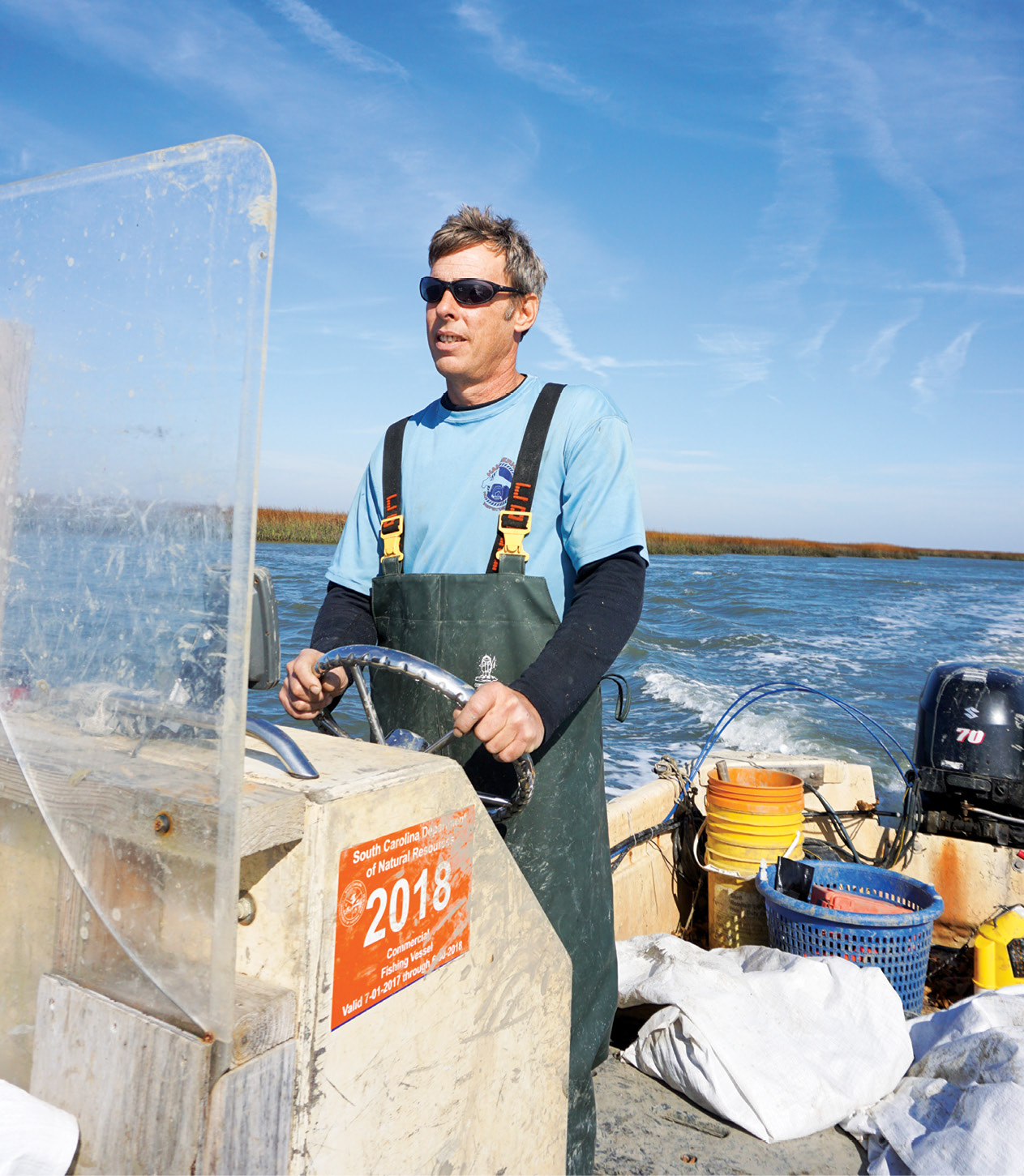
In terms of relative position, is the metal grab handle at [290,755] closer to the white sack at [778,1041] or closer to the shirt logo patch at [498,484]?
the shirt logo patch at [498,484]

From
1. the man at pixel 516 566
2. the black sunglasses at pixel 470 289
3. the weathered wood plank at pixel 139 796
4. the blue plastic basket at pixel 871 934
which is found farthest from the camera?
the blue plastic basket at pixel 871 934

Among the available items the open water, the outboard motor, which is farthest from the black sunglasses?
the open water

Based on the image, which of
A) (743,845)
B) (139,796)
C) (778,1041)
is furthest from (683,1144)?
(139,796)

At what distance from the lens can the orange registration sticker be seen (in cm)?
93

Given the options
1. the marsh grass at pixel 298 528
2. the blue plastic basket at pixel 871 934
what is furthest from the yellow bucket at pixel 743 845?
the marsh grass at pixel 298 528

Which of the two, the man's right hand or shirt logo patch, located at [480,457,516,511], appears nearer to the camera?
the man's right hand

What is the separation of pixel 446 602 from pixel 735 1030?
152 centimetres

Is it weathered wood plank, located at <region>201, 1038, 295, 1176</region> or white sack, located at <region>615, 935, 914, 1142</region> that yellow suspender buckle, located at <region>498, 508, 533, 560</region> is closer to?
weathered wood plank, located at <region>201, 1038, 295, 1176</region>

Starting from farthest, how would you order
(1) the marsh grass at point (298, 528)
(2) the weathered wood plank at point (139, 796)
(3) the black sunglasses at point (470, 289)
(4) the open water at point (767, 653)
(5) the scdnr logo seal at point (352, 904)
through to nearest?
(1) the marsh grass at point (298, 528)
(4) the open water at point (767, 653)
(3) the black sunglasses at point (470, 289)
(5) the scdnr logo seal at point (352, 904)
(2) the weathered wood plank at point (139, 796)

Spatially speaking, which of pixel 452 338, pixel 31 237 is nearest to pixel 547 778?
pixel 452 338

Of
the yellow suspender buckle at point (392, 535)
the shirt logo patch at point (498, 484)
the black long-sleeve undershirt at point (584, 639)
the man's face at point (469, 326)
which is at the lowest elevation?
the black long-sleeve undershirt at point (584, 639)

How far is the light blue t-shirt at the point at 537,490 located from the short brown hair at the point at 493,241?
0.22 metres

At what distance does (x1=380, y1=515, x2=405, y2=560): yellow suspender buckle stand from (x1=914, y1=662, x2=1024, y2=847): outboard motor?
9.73 ft

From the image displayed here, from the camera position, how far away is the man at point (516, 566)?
1.69 meters
